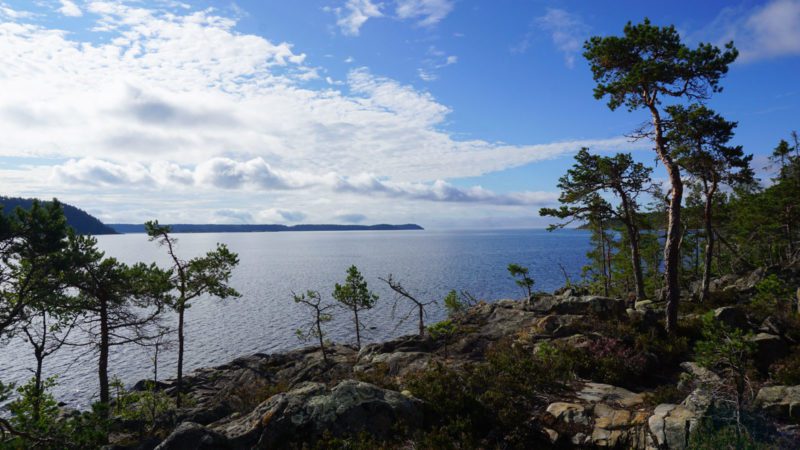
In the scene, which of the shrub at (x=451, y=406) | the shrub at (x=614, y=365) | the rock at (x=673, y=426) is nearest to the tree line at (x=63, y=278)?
the shrub at (x=451, y=406)

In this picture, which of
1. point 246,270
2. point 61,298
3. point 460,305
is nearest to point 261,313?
point 460,305

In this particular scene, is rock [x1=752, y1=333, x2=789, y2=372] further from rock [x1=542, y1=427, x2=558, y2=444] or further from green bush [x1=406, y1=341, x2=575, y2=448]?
rock [x1=542, y1=427, x2=558, y2=444]

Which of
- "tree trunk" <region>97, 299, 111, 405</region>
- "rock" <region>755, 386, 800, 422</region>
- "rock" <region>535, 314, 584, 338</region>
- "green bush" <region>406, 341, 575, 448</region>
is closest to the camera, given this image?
"rock" <region>755, 386, 800, 422</region>

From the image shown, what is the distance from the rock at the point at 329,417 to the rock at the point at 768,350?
13.9 m

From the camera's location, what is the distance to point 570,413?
40.4 ft

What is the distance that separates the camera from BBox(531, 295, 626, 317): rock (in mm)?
24688

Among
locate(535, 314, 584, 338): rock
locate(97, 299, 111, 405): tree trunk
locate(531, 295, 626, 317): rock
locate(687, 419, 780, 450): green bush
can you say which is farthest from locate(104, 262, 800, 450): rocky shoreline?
locate(97, 299, 111, 405): tree trunk

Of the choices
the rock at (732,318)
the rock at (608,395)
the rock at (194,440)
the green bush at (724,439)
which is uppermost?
the rock at (732,318)

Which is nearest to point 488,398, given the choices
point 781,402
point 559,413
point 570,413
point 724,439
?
point 559,413

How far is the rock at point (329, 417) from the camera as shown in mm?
12016

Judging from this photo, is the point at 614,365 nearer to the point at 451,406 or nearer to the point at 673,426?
the point at 673,426

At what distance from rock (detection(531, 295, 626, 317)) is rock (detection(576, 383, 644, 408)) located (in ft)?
35.7

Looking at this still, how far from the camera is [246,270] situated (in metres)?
134

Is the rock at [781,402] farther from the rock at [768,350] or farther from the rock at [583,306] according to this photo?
the rock at [583,306]
